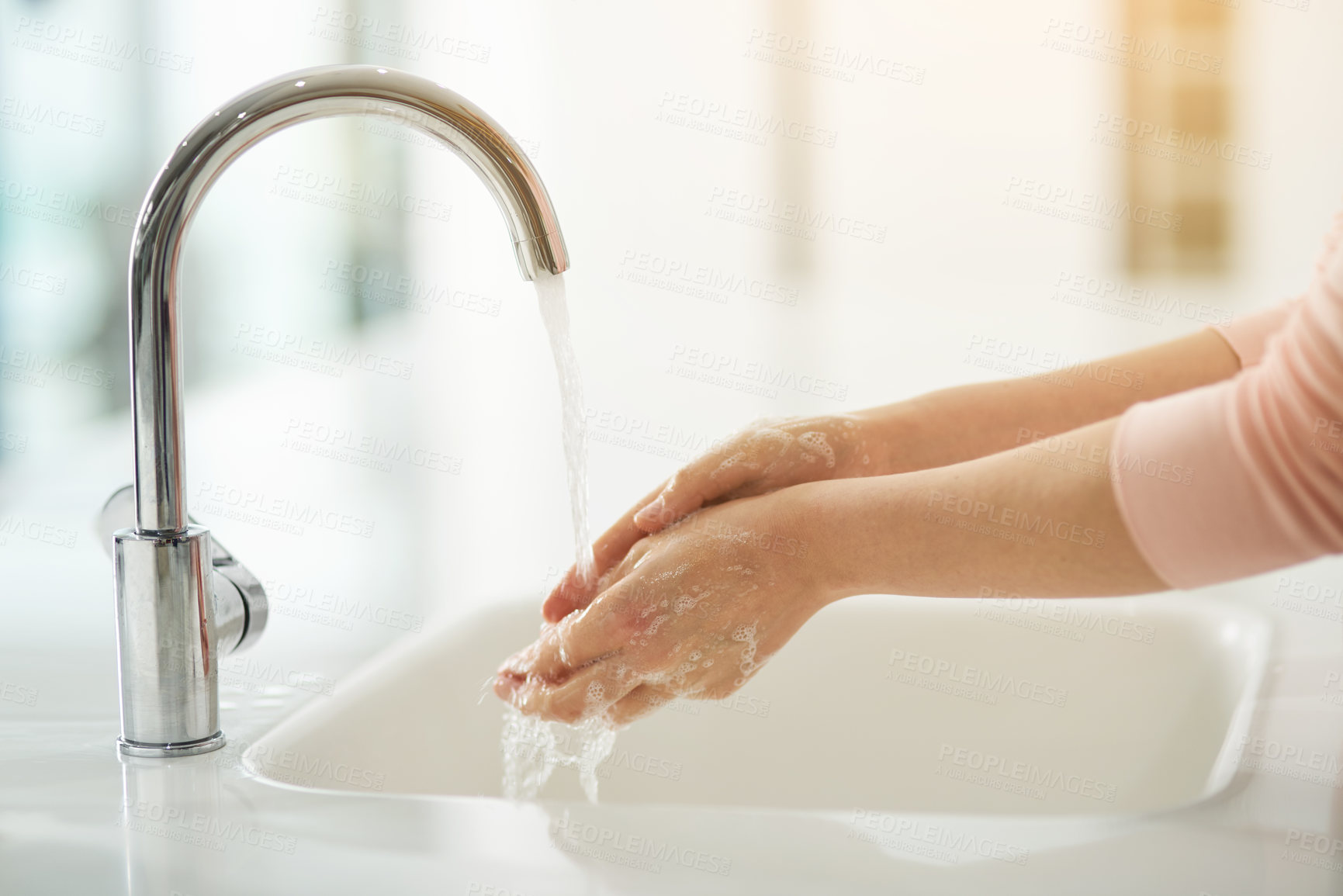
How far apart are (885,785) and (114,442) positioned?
867mm

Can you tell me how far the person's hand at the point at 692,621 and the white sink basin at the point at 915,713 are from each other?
18cm

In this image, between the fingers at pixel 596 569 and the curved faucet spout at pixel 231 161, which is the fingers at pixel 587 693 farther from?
the curved faucet spout at pixel 231 161

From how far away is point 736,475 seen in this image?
0.69 m

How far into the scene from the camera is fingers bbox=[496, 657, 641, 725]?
605 mm

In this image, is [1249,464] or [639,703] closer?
[1249,464]

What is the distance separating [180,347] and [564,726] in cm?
30

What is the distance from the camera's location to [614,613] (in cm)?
60

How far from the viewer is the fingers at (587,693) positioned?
60cm

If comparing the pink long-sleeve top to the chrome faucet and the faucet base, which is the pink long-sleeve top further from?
the faucet base

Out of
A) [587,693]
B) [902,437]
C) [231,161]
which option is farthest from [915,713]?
[231,161]

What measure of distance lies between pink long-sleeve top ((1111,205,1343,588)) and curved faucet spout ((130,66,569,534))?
260 millimetres

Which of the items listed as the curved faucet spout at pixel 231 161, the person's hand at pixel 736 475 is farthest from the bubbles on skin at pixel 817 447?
the curved faucet spout at pixel 231 161

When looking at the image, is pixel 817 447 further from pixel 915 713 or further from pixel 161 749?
pixel 161 749

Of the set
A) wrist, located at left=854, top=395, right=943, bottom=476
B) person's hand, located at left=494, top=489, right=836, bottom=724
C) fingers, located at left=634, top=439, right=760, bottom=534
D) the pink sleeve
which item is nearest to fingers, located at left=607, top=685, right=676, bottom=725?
person's hand, located at left=494, top=489, right=836, bottom=724
